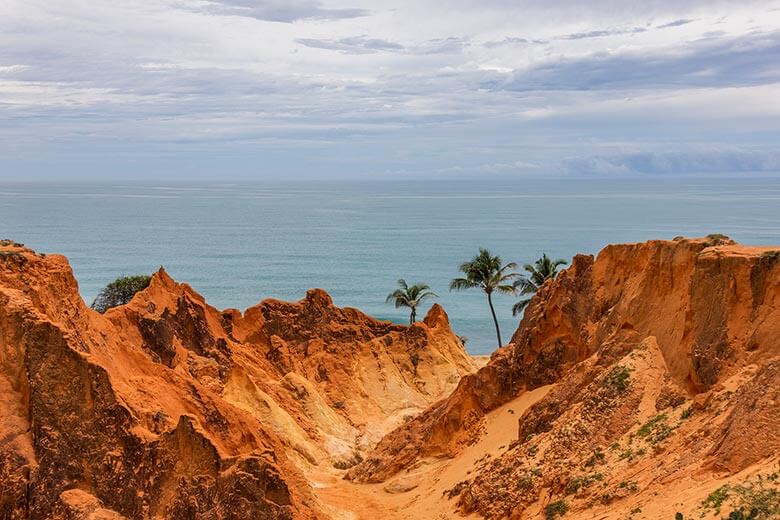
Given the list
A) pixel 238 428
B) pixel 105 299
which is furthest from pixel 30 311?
pixel 105 299

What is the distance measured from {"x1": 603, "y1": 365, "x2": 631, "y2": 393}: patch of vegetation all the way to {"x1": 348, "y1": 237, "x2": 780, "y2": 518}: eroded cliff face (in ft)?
0.13

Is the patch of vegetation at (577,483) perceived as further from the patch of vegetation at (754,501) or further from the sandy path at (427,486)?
the patch of vegetation at (754,501)

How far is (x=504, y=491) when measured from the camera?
31031mm

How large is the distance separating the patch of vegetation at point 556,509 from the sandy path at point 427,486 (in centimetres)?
497

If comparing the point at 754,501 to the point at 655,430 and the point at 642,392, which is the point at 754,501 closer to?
the point at 655,430

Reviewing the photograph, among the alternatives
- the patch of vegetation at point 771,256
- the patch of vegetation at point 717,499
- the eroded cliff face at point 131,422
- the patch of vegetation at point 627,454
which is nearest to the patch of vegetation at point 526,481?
the patch of vegetation at point 627,454

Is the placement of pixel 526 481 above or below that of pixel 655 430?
below

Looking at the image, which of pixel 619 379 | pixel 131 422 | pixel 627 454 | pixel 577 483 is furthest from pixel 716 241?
pixel 131 422

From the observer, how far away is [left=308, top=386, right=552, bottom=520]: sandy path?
3422 centimetres

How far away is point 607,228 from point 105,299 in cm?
14078

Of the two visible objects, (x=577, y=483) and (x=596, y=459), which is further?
(x=596, y=459)

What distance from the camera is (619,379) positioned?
3117 cm

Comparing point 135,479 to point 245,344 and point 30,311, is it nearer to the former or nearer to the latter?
point 30,311

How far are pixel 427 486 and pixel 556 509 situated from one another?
919cm
